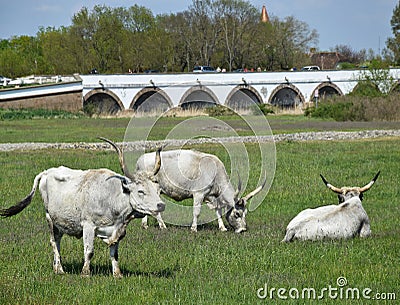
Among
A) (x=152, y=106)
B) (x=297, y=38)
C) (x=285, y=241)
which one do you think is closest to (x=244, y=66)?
(x=297, y=38)

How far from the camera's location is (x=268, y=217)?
1767cm

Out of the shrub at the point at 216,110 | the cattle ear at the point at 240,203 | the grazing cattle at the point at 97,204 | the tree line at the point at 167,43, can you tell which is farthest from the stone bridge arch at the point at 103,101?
the grazing cattle at the point at 97,204

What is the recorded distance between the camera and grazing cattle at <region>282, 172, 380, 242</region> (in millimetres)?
14258

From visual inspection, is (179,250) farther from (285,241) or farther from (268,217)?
(268,217)

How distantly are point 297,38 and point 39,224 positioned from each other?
392 ft

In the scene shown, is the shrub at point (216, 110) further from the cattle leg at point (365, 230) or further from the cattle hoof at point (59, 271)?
the cattle hoof at point (59, 271)

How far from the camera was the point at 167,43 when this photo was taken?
377ft

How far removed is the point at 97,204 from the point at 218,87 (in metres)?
86.4

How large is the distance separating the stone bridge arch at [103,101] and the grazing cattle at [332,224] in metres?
72.9

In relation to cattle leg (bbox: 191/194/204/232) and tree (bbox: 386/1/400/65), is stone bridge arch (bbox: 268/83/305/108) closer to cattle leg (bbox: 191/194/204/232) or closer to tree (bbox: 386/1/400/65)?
tree (bbox: 386/1/400/65)

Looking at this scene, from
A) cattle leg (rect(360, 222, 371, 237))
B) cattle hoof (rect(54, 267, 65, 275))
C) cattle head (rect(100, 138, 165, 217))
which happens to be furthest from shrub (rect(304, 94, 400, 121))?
cattle head (rect(100, 138, 165, 217))

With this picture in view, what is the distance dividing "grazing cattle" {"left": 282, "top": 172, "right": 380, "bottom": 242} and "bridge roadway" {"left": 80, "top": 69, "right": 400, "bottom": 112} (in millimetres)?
67701

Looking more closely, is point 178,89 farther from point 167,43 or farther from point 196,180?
point 196,180

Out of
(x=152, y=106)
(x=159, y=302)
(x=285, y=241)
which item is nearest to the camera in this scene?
(x=159, y=302)
